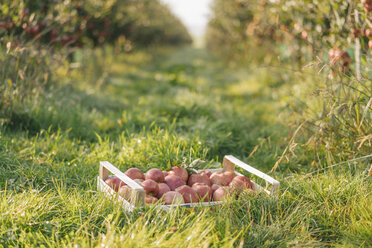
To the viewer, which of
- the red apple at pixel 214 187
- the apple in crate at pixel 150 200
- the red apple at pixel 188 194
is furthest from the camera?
the red apple at pixel 214 187

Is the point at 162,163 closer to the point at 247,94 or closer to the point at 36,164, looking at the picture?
the point at 36,164

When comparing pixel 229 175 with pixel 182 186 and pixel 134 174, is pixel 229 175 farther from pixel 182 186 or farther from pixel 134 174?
pixel 134 174

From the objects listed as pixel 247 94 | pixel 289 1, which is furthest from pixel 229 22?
pixel 289 1

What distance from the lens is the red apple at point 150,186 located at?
242 cm

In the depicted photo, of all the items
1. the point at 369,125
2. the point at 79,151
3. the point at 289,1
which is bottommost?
the point at 79,151

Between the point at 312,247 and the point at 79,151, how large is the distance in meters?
2.35

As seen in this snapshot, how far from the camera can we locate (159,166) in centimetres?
316

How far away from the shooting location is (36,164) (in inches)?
125

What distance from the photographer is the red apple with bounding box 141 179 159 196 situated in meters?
2.42

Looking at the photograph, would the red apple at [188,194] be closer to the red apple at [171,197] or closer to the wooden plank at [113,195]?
the red apple at [171,197]

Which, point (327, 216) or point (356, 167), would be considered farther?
point (356, 167)

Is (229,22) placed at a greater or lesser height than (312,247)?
greater

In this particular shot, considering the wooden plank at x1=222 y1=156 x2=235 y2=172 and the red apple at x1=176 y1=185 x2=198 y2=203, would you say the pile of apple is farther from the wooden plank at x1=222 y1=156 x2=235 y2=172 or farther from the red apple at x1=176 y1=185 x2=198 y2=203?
the wooden plank at x1=222 y1=156 x2=235 y2=172

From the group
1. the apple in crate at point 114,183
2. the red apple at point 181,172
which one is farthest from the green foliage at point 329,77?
the apple in crate at point 114,183
